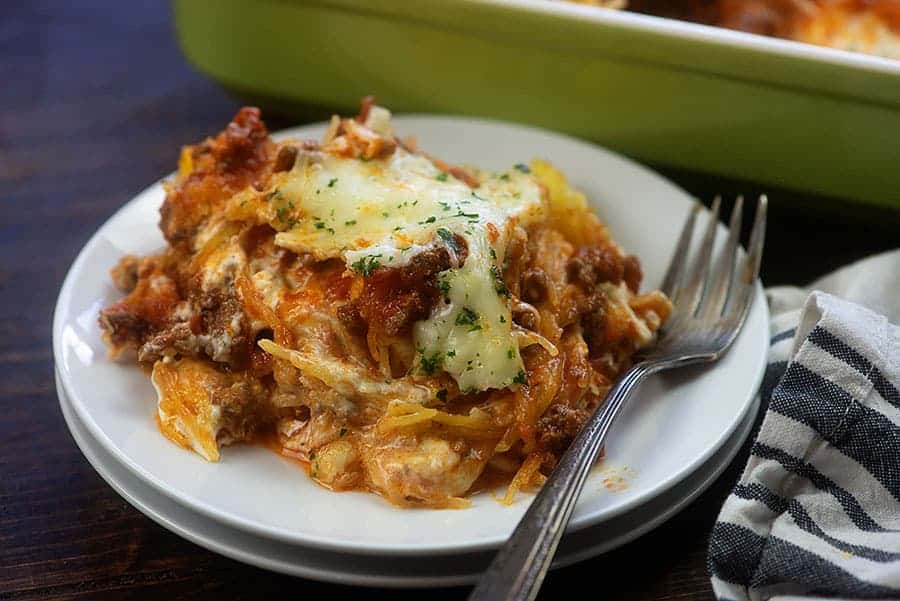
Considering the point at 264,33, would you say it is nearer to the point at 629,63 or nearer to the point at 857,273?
the point at 629,63

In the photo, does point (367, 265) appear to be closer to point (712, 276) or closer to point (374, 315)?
point (374, 315)

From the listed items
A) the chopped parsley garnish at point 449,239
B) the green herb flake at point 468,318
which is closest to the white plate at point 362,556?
the green herb flake at point 468,318

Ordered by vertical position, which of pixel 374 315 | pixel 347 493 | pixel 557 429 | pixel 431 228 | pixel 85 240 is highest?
pixel 431 228

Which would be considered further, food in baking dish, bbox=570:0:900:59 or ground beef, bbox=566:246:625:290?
food in baking dish, bbox=570:0:900:59

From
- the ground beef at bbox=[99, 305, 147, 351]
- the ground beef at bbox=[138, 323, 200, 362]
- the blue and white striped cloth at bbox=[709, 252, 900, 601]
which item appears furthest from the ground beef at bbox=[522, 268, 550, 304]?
the ground beef at bbox=[99, 305, 147, 351]

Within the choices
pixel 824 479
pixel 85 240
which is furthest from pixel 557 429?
pixel 85 240

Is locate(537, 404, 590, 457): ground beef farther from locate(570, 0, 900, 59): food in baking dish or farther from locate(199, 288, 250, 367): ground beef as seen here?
locate(570, 0, 900, 59): food in baking dish

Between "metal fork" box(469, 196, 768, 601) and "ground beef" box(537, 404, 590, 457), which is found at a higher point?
"metal fork" box(469, 196, 768, 601)
